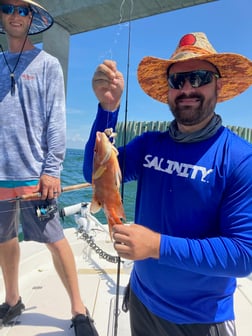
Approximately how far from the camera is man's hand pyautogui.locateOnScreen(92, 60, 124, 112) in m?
1.20

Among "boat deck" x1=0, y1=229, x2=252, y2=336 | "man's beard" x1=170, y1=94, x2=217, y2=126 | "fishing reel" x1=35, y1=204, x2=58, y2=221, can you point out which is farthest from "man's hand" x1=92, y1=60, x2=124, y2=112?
"boat deck" x1=0, y1=229, x2=252, y2=336

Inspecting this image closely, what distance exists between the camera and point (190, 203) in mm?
1111

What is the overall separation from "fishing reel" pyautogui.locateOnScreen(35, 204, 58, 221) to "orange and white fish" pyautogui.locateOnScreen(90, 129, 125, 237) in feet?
2.45

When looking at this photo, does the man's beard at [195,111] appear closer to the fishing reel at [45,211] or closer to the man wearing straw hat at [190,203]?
the man wearing straw hat at [190,203]

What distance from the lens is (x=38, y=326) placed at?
6.54 ft

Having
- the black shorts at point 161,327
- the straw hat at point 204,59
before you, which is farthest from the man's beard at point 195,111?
the black shorts at point 161,327

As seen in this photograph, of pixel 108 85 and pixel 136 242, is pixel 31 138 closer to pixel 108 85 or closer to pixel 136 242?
pixel 108 85

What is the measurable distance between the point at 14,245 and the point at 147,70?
1.48 m

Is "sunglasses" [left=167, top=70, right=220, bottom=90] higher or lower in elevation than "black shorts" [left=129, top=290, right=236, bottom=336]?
higher

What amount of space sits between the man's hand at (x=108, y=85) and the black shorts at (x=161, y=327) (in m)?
0.96

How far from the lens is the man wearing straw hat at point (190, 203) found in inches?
37.2

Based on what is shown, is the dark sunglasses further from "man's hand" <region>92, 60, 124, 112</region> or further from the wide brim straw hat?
"man's hand" <region>92, 60, 124, 112</region>

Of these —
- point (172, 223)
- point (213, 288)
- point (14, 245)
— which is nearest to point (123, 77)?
point (172, 223)

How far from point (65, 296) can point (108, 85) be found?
1909 millimetres
